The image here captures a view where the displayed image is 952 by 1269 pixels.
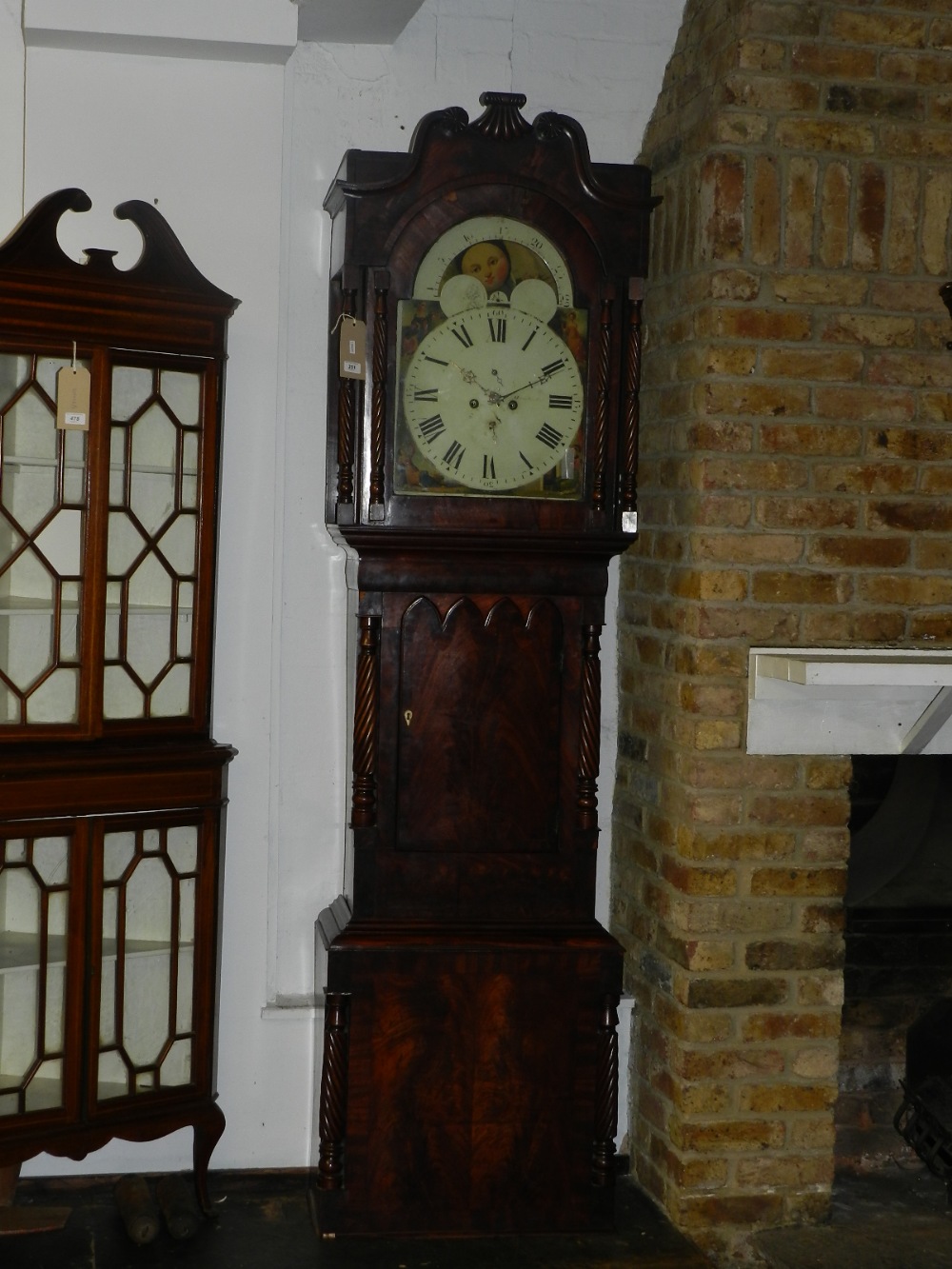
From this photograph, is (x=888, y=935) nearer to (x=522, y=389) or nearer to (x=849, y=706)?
(x=849, y=706)

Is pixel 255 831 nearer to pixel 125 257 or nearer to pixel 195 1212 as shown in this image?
pixel 195 1212

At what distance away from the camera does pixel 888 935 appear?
9.19 feet

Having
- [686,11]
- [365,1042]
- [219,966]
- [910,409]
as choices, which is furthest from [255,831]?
[686,11]

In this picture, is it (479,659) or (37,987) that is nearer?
(37,987)

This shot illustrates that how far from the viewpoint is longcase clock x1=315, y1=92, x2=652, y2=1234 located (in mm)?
2475

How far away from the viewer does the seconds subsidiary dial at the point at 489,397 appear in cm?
248

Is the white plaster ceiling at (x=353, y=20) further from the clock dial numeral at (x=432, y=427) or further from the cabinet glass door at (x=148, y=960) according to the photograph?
the cabinet glass door at (x=148, y=960)

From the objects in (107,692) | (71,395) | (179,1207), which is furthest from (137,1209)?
(71,395)

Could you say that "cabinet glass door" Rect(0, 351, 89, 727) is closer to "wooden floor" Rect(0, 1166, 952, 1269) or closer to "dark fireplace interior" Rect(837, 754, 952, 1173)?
"wooden floor" Rect(0, 1166, 952, 1269)

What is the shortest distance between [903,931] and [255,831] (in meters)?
1.35

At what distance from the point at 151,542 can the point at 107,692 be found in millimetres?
287

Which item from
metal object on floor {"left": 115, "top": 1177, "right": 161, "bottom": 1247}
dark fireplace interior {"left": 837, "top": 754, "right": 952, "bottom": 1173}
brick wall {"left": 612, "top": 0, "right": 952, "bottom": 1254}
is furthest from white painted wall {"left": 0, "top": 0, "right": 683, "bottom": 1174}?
dark fireplace interior {"left": 837, "top": 754, "right": 952, "bottom": 1173}

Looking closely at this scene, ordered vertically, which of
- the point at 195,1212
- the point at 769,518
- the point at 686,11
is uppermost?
the point at 686,11

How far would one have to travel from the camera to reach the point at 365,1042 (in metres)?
2.53
